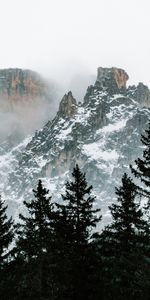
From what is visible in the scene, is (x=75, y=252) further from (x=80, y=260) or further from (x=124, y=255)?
(x=124, y=255)

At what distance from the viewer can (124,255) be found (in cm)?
2758

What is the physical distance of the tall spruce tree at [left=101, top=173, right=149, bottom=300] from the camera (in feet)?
80.4

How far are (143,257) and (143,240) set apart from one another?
7.83 feet

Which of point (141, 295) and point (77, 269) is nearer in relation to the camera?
point (141, 295)

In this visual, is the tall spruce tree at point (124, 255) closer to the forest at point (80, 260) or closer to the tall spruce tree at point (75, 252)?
the forest at point (80, 260)

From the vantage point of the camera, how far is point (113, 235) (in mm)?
29781

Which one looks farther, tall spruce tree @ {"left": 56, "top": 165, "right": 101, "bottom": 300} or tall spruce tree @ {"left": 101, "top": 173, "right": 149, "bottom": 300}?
tall spruce tree @ {"left": 56, "top": 165, "right": 101, "bottom": 300}

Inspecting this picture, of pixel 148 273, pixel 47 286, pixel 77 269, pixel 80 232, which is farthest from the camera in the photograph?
pixel 80 232

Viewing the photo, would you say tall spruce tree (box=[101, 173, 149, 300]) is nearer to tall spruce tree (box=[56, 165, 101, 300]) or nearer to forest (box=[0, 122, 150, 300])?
forest (box=[0, 122, 150, 300])

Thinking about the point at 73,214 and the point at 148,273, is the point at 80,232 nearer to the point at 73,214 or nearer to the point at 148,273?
the point at 73,214

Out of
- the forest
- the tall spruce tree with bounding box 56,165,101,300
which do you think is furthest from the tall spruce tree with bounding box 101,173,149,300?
the tall spruce tree with bounding box 56,165,101,300

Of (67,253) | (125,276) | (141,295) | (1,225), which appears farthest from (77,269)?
(1,225)

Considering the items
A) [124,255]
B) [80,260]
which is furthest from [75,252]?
[124,255]

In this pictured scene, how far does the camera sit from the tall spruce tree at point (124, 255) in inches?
965
